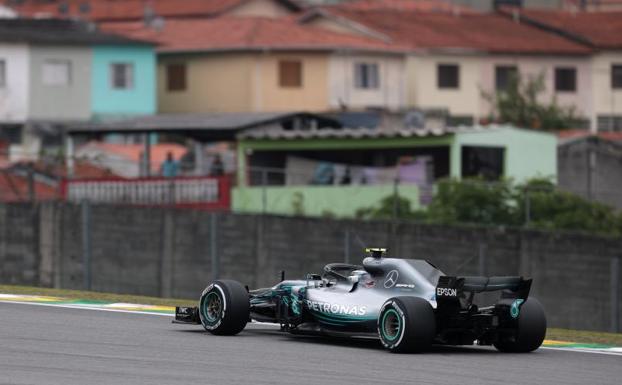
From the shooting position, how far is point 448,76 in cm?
7619

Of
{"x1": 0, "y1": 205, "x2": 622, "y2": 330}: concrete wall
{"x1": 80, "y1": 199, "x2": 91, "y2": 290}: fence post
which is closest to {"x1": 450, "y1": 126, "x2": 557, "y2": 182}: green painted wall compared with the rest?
{"x1": 0, "y1": 205, "x2": 622, "y2": 330}: concrete wall

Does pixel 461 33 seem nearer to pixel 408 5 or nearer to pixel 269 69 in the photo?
pixel 269 69

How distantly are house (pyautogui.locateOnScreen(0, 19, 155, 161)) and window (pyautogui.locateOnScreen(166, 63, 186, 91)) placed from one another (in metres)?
2.37

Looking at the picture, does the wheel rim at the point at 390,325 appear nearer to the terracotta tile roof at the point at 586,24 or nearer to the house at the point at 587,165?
the house at the point at 587,165

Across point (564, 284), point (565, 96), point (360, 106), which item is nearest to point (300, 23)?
point (360, 106)

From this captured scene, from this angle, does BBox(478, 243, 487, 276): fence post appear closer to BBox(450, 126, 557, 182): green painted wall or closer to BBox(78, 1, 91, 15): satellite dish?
BBox(450, 126, 557, 182): green painted wall

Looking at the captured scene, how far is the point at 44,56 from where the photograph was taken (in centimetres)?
6538

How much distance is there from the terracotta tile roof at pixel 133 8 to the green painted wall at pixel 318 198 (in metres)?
40.1

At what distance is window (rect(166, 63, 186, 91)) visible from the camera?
233 ft

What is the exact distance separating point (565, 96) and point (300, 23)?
13412mm

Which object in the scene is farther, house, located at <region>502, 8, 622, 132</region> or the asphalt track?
house, located at <region>502, 8, 622, 132</region>

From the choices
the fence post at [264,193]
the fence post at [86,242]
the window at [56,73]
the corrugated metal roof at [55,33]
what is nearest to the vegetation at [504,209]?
the fence post at [264,193]

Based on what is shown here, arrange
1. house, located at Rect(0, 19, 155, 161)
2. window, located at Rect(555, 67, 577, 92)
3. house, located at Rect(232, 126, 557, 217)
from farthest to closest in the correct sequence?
window, located at Rect(555, 67, 577, 92) → house, located at Rect(0, 19, 155, 161) → house, located at Rect(232, 126, 557, 217)

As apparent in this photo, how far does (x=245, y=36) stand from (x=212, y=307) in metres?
52.9
